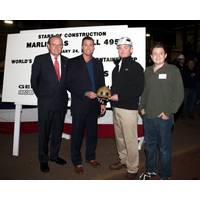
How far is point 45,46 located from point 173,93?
2.57 metres

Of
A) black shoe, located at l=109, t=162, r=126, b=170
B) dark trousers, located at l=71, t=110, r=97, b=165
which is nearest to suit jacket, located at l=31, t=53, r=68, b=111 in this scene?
dark trousers, located at l=71, t=110, r=97, b=165

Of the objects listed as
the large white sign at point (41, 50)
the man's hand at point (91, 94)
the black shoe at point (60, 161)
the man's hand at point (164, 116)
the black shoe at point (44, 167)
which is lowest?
the black shoe at point (44, 167)

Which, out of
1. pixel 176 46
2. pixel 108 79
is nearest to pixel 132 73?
pixel 108 79

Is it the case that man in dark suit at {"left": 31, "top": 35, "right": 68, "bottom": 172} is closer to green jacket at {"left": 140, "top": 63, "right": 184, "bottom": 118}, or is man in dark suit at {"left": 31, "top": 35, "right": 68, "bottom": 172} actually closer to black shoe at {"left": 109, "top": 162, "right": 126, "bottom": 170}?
black shoe at {"left": 109, "top": 162, "right": 126, "bottom": 170}

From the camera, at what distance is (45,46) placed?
5.11 m

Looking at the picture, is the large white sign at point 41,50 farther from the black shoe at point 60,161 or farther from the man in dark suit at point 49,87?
the black shoe at point 60,161

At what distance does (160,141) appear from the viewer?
3.99 metres

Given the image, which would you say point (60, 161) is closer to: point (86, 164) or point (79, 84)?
point (86, 164)

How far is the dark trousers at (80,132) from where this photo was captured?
14.6 feet

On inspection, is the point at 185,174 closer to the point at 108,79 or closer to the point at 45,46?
the point at 108,79

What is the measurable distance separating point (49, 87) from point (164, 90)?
182cm

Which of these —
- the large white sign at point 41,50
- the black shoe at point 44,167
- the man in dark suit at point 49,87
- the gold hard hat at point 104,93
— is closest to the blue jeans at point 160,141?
the gold hard hat at point 104,93

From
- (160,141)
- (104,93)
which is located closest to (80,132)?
(104,93)

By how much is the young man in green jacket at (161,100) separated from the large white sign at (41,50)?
3.44ft
